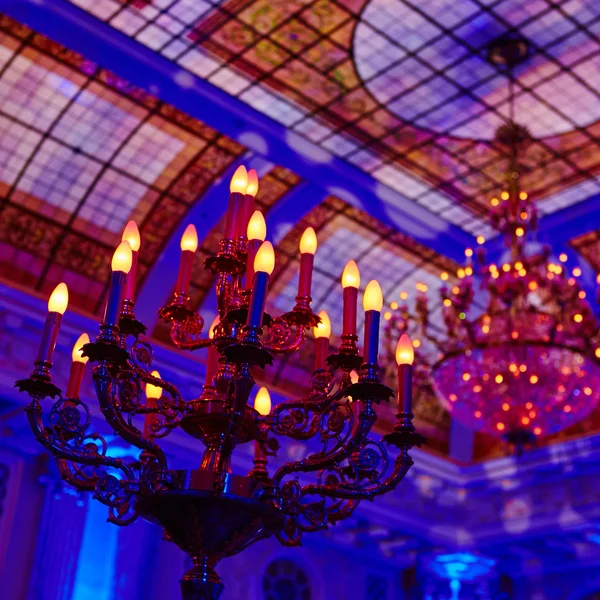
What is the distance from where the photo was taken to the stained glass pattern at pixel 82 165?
10.0 m

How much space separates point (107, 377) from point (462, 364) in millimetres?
5359

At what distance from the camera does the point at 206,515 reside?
334 centimetres

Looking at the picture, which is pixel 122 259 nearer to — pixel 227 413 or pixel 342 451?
pixel 227 413

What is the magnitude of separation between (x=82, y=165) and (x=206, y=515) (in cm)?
790

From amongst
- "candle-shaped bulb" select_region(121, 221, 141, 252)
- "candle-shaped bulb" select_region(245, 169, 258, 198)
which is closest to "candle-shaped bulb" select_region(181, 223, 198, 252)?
"candle-shaped bulb" select_region(121, 221, 141, 252)

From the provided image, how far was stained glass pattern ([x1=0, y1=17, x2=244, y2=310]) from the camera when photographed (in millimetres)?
10008

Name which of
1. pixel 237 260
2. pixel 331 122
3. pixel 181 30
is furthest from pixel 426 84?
pixel 237 260

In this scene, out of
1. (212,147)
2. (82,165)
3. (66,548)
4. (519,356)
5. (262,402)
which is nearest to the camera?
(262,402)

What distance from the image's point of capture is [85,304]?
11008 millimetres

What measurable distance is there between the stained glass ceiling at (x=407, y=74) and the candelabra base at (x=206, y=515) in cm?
628

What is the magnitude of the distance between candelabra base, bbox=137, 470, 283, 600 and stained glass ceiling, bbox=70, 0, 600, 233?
6.28 meters

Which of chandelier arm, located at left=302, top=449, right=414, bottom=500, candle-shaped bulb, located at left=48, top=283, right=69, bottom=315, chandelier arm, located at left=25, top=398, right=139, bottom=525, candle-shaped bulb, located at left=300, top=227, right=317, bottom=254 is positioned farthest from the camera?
candle-shaped bulb, located at left=300, top=227, right=317, bottom=254

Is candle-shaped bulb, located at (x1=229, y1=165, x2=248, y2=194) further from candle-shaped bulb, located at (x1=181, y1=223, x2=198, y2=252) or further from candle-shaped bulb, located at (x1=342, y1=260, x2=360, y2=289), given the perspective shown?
candle-shaped bulb, located at (x1=342, y1=260, x2=360, y2=289)

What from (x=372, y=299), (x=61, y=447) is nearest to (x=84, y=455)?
(x=61, y=447)
